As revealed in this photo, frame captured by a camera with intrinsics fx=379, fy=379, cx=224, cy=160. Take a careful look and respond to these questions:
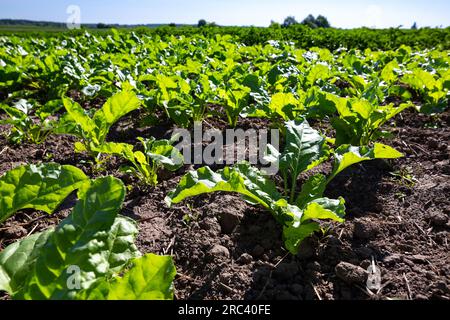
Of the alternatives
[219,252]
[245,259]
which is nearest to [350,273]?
[245,259]

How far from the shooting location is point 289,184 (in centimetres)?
271

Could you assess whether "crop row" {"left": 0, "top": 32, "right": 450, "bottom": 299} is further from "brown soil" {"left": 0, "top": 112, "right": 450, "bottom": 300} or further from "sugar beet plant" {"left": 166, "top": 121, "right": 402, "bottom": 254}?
"brown soil" {"left": 0, "top": 112, "right": 450, "bottom": 300}

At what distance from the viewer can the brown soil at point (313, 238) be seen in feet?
6.01

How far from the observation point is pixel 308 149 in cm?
242

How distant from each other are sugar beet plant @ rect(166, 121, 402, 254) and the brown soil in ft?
0.50

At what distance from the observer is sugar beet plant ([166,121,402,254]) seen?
1.87 metres

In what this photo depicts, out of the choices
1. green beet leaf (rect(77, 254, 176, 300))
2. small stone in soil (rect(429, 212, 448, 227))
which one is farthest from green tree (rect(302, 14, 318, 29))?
green beet leaf (rect(77, 254, 176, 300))

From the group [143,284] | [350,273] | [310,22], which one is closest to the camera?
[143,284]

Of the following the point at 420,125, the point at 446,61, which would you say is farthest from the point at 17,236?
the point at 446,61

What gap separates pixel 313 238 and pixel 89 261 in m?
1.24

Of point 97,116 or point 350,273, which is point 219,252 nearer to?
point 350,273

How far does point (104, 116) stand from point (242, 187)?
165 cm

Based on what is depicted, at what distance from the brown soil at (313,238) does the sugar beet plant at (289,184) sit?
0.50 ft

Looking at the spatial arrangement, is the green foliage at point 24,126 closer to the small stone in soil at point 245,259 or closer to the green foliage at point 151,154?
the green foliage at point 151,154
